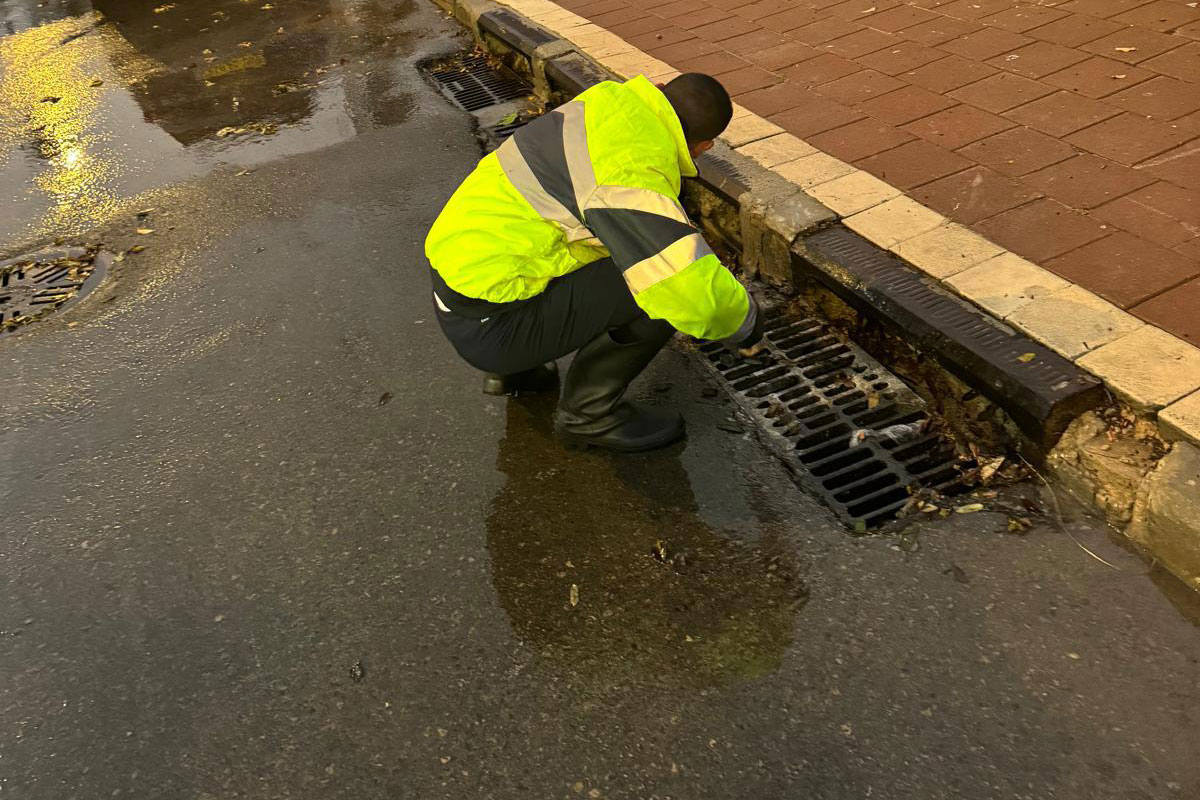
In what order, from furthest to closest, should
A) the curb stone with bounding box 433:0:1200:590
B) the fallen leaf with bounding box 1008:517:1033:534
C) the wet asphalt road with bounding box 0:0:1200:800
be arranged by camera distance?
the fallen leaf with bounding box 1008:517:1033:534, the curb stone with bounding box 433:0:1200:590, the wet asphalt road with bounding box 0:0:1200:800

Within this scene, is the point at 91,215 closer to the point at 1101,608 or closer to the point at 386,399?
the point at 386,399

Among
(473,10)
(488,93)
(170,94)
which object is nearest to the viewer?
(488,93)

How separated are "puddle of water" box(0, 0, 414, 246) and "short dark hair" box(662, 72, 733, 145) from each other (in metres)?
3.95

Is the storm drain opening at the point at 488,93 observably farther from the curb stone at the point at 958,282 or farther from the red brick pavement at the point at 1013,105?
the red brick pavement at the point at 1013,105

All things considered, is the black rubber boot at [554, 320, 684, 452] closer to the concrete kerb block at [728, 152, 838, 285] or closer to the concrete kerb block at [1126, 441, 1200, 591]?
the concrete kerb block at [728, 152, 838, 285]

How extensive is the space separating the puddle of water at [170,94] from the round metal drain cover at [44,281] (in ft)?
1.06

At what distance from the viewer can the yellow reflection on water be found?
5777 millimetres

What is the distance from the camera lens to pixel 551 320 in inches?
128

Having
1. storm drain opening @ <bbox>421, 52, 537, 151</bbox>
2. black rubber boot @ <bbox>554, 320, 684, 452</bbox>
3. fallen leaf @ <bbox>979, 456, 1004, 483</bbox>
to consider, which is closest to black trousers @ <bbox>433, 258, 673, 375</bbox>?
black rubber boot @ <bbox>554, 320, 684, 452</bbox>

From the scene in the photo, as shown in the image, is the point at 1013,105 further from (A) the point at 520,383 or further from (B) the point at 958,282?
(A) the point at 520,383

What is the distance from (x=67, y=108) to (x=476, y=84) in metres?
3.25

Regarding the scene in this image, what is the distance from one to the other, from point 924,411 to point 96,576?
294 centimetres

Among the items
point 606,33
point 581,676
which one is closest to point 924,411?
point 581,676

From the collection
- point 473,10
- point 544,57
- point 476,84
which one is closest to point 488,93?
point 476,84
